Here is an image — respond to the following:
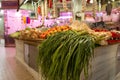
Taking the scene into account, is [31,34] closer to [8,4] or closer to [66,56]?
[66,56]

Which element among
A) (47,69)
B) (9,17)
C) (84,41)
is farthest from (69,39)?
(9,17)

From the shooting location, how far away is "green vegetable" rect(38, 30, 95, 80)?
2756mm

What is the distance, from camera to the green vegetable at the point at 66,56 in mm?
2756

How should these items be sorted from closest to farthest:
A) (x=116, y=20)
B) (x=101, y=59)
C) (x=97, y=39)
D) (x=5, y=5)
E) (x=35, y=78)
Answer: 1. (x=97, y=39)
2. (x=101, y=59)
3. (x=35, y=78)
4. (x=116, y=20)
5. (x=5, y=5)

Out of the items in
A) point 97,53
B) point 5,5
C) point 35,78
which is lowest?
point 35,78

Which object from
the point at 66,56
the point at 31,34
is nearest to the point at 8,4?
the point at 31,34

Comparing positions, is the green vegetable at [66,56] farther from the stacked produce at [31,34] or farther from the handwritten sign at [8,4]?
the handwritten sign at [8,4]

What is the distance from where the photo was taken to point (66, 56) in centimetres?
280

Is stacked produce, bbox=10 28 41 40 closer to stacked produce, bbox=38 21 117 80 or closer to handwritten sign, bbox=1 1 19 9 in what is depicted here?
stacked produce, bbox=38 21 117 80

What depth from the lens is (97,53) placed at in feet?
11.2

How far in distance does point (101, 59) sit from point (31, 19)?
39.3 ft

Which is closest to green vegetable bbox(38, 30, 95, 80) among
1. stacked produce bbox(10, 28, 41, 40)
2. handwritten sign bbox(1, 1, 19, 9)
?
stacked produce bbox(10, 28, 41, 40)

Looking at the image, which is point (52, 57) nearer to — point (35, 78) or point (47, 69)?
point (47, 69)

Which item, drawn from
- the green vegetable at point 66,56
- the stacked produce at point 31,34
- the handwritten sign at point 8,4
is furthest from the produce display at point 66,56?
the handwritten sign at point 8,4
